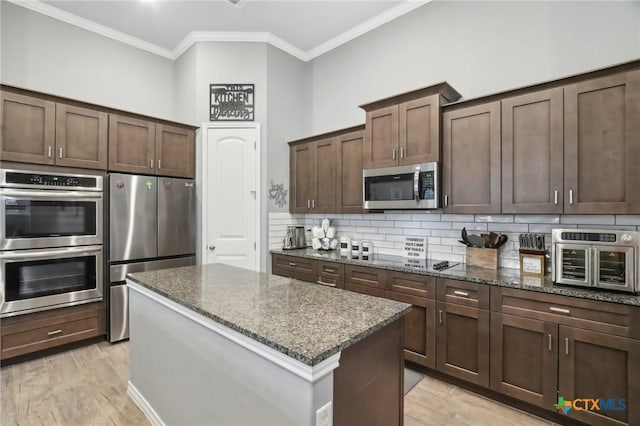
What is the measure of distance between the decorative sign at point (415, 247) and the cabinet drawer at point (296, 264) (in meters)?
1.01

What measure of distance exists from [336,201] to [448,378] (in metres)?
2.07

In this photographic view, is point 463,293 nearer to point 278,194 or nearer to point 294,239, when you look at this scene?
point 294,239

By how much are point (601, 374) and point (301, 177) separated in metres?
3.29

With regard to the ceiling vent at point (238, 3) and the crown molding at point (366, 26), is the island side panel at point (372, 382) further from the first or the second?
the ceiling vent at point (238, 3)

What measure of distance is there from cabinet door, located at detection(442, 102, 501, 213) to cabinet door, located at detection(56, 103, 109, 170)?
11.2 feet

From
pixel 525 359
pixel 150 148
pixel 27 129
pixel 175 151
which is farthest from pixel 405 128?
pixel 27 129

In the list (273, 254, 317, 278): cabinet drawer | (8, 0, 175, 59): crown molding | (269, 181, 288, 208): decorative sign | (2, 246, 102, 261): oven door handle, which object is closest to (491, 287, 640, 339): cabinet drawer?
(273, 254, 317, 278): cabinet drawer

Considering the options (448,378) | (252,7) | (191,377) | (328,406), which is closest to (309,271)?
(448,378)

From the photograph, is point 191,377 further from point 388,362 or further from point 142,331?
point 388,362

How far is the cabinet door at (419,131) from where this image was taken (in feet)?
8.80

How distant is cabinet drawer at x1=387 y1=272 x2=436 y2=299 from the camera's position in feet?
8.17

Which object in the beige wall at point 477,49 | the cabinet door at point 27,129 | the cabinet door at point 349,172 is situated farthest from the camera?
the cabinet door at point 349,172

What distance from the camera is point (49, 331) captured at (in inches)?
113

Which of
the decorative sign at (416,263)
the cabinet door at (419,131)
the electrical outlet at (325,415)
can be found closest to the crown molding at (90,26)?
the cabinet door at (419,131)
